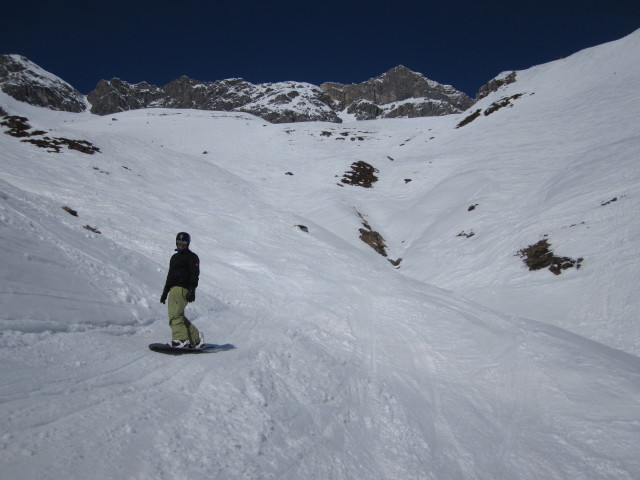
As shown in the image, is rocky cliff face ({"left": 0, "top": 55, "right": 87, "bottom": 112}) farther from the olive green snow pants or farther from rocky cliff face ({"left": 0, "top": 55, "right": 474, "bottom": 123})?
the olive green snow pants

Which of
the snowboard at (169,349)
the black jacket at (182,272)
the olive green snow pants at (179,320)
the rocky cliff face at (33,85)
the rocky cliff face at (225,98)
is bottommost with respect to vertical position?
A: the snowboard at (169,349)

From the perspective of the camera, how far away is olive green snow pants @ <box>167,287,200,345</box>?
6195 millimetres

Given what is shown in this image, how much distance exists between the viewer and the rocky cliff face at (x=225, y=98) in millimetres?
157250

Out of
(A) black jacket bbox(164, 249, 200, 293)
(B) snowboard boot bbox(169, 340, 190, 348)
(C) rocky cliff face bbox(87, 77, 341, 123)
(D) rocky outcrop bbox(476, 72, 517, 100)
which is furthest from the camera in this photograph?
(C) rocky cliff face bbox(87, 77, 341, 123)

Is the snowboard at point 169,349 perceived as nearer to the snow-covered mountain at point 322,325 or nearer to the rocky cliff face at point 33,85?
the snow-covered mountain at point 322,325

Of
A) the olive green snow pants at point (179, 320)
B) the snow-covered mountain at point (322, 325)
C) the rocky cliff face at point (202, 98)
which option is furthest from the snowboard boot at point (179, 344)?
the rocky cliff face at point (202, 98)

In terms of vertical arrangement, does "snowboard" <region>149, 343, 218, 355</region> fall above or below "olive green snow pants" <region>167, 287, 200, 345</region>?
below

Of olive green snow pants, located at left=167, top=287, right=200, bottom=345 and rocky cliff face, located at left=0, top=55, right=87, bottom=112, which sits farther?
rocky cliff face, located at left=0, top=55, right=87, bottom=112

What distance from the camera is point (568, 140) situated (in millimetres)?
28297

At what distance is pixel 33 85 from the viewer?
134 meters

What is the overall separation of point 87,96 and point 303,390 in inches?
8413

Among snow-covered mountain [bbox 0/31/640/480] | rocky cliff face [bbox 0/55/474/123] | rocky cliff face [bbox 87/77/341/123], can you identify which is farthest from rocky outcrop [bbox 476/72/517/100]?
rocky cliff face [bbox 87/77/341/123]

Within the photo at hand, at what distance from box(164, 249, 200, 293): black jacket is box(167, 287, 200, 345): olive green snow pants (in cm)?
10

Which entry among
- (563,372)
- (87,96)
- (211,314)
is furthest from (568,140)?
(87,96)
